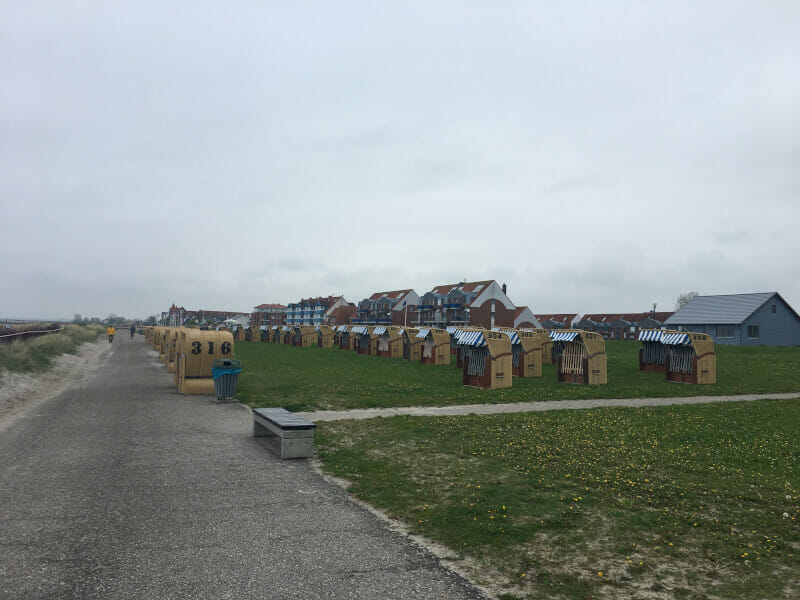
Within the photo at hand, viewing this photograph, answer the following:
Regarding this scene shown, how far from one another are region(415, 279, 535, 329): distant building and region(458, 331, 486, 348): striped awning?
58395 mm

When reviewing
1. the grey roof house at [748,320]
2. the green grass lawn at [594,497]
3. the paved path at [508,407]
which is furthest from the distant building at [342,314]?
the green grass lawn at [594,497]

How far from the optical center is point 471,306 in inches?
3275

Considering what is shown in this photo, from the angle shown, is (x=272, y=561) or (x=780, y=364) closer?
(x=272, y=561)

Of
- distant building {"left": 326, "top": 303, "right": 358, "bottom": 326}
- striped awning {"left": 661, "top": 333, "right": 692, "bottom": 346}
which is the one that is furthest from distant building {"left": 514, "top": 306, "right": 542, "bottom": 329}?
striped awning {"left": 661, "top": 333, "right": 692, "bottom": 346}

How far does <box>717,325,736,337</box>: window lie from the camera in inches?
2240

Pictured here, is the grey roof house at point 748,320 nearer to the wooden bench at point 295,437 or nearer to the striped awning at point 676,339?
the striped awning at point 676,339

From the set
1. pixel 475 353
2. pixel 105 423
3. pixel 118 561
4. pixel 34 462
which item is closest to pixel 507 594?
pixel 118 561

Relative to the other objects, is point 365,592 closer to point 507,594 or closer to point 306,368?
point 507,594

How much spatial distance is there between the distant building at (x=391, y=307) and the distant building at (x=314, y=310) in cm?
1151

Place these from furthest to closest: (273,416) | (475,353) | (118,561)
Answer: (475,353) → (273,416) → (118,561)

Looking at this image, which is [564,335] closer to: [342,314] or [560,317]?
[342,314]

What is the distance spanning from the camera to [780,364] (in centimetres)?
3334

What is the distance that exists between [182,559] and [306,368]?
75.4ft

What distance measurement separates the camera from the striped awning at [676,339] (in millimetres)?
24286
